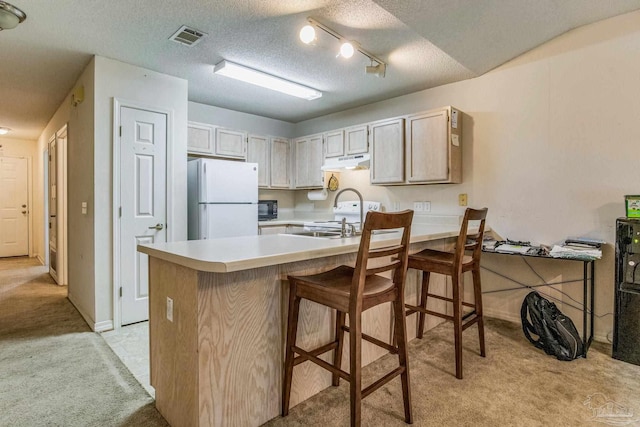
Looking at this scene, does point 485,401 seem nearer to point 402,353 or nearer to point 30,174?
point 402,353

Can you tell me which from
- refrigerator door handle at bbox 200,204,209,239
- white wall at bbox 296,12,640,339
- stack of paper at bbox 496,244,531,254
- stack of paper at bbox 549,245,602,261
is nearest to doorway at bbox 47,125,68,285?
refrigerator door handle at bbox 200,204,209,239

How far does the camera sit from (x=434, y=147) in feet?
11.5

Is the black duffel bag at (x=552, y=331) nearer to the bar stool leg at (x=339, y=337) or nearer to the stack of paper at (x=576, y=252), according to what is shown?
the stack of paper at (x=576, y=252)

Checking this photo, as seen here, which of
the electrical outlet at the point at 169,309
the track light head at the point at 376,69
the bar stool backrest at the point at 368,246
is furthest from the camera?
the track light head at the point at 376,69

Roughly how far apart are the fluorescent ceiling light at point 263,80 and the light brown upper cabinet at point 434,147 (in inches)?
47.4

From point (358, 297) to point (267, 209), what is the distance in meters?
3.55

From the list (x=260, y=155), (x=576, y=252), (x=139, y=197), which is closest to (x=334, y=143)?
(x=260, y=155)

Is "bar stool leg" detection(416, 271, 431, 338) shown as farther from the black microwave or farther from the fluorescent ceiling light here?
the black microwave

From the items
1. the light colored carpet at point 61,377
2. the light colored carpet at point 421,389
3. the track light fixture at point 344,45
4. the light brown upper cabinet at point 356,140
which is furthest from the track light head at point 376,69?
the light colored carpet at point 61,377

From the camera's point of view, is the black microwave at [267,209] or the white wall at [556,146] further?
the black microwave at [267,209]

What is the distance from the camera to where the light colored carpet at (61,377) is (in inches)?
71.0

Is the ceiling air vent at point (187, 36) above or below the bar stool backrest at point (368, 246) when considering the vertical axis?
above

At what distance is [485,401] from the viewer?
1.92m

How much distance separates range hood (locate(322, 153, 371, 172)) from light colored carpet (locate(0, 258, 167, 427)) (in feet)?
10.0
